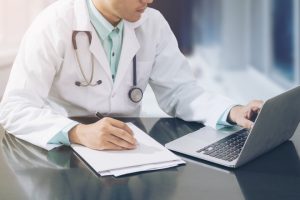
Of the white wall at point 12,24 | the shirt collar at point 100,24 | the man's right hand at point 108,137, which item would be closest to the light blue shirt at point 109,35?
the shirt collar at point 100,24

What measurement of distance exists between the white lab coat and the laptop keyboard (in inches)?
5.9

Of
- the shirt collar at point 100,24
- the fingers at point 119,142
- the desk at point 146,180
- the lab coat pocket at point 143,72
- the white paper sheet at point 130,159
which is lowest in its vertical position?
the desk at point 146,180

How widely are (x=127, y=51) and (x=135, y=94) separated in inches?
5.8

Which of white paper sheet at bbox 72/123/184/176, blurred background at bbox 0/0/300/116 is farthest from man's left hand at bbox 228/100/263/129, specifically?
blurred background at bbox 0/0/300/116

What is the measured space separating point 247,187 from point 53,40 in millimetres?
777

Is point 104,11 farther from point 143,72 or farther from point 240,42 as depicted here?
point 240,42

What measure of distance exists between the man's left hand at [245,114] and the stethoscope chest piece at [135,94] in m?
0.34

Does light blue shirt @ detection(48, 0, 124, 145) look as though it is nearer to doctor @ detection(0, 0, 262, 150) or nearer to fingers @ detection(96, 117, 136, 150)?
doctor @ detection(0, 0, 262, 150)

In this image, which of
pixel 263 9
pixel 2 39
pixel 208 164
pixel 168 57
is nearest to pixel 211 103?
pixel 168 57

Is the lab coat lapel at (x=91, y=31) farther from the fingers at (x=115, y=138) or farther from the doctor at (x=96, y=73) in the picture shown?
the fingers at (x=115, y=138)

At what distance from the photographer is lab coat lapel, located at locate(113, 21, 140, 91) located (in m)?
1.58

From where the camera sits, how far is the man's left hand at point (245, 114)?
138 cm

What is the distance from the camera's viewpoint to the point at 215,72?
8.29 feet

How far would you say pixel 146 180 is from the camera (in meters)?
1.04
